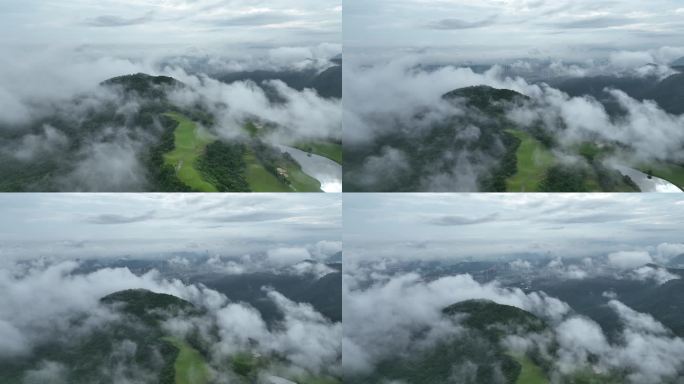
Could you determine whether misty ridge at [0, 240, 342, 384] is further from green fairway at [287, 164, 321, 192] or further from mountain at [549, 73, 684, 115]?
mountain at [549, 73, 684, 115]

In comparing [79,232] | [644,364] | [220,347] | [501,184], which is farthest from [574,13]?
[79,232]

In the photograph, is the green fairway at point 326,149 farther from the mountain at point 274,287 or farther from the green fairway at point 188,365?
the green fairway at point 188,365

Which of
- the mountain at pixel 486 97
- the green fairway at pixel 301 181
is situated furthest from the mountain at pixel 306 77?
the mountain at pixel 486 97

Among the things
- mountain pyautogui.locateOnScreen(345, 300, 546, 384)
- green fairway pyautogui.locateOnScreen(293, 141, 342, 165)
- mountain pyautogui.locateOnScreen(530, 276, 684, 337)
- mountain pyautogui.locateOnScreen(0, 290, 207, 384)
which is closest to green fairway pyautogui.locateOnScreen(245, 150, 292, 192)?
green fairway pyautogui.locateOnScreen(293, 141, 342, 165)

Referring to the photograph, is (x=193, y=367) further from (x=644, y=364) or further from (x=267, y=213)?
(x=644, y=364)

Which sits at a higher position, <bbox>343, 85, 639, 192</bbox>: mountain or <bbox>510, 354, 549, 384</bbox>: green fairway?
<bbox>343, 85, 639, 192</bbox>: mountain

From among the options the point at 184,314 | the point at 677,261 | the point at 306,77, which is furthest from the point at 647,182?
the point at 184,314
